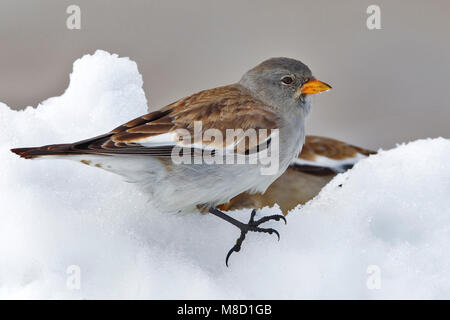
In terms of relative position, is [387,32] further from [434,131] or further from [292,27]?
[434,131]

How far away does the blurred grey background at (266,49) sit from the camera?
492 cm

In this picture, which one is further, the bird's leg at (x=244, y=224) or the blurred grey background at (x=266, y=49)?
the blurred grey background at (x=266, y=49)

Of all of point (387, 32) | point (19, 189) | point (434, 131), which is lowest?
point (434, 131)

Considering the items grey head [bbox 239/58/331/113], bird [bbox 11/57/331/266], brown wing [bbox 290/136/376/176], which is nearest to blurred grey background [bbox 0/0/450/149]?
brown wing [bbox 290/136/376/176]

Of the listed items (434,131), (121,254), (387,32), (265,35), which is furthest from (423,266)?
(387,32)

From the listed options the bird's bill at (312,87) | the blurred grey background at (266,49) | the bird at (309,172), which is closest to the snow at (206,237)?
the bird's bill at (312,87)

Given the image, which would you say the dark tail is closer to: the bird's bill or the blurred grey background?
the bird's bill

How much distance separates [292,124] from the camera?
2160mm

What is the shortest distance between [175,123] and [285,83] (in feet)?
1.64

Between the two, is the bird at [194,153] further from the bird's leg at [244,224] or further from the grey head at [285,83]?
the grey head at [285,83]

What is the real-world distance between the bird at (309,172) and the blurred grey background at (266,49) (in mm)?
1576

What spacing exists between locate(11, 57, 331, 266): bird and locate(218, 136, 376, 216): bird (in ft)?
2.47

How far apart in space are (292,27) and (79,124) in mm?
3793

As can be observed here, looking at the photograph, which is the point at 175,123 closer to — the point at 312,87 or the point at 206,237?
the point at 206,237
